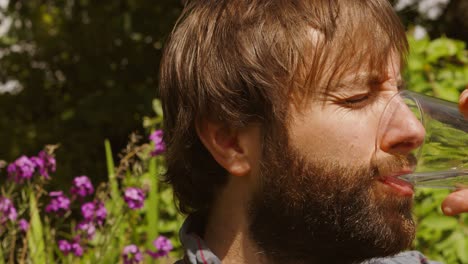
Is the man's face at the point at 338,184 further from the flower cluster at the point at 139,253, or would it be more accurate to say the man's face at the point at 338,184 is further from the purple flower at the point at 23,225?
the purple flower at the point at 23,225

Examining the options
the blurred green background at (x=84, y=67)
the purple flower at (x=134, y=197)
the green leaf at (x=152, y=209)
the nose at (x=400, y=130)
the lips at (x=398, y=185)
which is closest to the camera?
the nose at (x=400, y=130)

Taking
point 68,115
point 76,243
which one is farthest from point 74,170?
point 76,243

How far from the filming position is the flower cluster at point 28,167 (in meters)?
3.06

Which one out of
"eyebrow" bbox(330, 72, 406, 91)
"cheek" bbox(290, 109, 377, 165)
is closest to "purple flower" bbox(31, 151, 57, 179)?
"cheek" bbox(290, 109, 377, 165)

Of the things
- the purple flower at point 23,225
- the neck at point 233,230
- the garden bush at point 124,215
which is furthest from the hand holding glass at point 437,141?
the purple flower at point 23,225

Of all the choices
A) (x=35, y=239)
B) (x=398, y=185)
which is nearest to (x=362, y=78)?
(x=398, y=185)

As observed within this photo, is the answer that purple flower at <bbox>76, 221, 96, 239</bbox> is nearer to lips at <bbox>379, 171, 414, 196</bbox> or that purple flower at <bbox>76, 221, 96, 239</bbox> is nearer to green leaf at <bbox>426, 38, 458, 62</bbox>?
lips at <bbox>379, 171, 414, 196</bbox>

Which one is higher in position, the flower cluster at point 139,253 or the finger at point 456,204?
the finger at point 456,204

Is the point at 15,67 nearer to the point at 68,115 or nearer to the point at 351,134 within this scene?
the point at 68,115

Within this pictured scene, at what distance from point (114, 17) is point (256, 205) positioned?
160 inches

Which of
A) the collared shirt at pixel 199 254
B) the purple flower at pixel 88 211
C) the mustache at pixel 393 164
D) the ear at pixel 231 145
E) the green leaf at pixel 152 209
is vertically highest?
the mustache at pixel 393 164

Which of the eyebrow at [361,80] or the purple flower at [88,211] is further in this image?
the purple flower at [88,211]

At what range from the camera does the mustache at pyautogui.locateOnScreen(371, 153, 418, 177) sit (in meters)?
1.80

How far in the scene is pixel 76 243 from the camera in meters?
3.10
